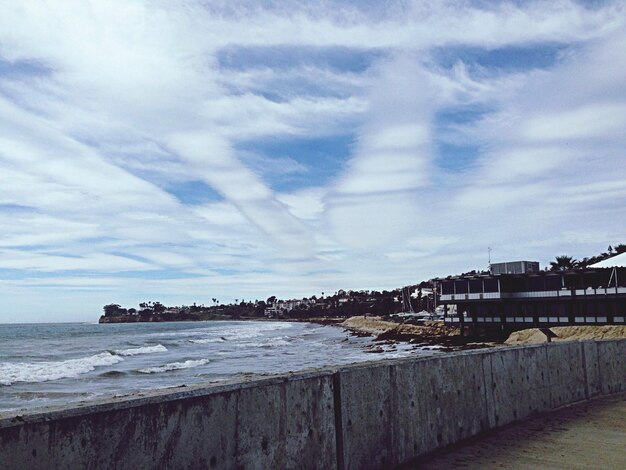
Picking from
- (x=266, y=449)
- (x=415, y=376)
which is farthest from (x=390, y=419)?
(x=266, y=449)

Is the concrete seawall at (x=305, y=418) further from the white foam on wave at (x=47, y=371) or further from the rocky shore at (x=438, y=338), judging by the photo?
the rocky shore at (x=438, y=338)

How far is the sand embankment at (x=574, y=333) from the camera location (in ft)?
134

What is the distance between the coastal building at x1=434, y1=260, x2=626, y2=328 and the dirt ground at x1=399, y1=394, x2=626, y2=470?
134 ft

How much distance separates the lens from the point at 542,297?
48.4m

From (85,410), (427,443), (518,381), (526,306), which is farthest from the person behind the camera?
(526,306)

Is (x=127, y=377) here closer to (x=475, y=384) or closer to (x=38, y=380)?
(x=38, y=380)

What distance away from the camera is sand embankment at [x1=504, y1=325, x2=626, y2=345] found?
1607 inches

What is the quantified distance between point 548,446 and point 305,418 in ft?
10.2

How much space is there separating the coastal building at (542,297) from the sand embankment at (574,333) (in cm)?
168

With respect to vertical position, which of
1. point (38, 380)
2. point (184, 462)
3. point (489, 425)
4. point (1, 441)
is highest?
point (1, 441)

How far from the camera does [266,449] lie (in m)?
4.31

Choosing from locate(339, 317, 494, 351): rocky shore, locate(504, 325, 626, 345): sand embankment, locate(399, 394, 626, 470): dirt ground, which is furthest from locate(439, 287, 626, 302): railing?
locate(399, 394, 626, 470): dirt ground

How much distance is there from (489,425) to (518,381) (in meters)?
1.03

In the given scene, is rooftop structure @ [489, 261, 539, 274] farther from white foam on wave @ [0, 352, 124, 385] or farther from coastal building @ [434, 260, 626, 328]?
white foam on wave @ [0, 352, 124, 385]
